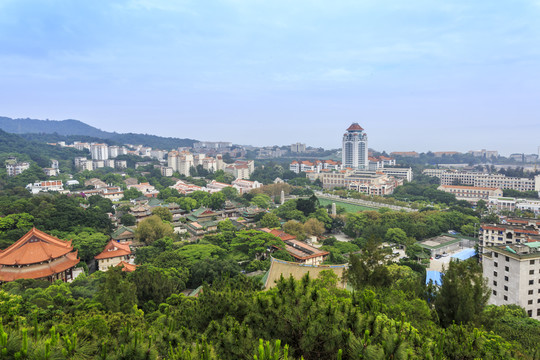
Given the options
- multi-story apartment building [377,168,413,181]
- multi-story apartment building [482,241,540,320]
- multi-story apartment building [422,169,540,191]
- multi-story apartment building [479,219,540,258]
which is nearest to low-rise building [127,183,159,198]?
multi-story apartment building [479,219,540,258]

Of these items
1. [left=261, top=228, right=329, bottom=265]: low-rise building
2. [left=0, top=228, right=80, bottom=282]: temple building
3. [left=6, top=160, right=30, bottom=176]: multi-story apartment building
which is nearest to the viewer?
[left=0, top=228, right=80, bottom=282]: temple building

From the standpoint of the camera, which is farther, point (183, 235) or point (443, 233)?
point (443, 233)

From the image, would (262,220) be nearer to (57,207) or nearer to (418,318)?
(57,207)

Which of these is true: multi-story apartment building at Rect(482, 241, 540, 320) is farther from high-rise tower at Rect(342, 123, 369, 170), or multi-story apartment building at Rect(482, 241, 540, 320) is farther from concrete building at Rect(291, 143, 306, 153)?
concrete building at Rect(291, 143, 306, 153)

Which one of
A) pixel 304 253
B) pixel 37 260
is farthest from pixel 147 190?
pixel 304 253

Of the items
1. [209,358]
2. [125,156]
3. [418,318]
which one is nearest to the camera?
[209,358]

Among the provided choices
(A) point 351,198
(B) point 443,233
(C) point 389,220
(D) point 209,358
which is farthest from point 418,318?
(A) point 351,198
